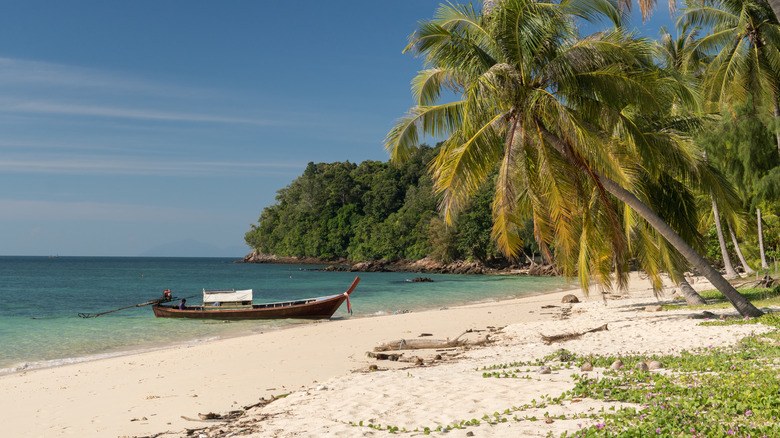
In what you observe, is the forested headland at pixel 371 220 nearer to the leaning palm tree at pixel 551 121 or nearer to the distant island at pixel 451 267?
the distant island at pixel 451 267

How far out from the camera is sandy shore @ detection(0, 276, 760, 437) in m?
6.00

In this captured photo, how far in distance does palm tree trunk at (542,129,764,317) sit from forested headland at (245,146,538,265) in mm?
43527

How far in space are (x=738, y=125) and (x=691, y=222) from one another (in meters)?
8.73

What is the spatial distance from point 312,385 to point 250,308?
47.7ft

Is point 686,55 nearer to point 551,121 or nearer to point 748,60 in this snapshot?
point 748,60

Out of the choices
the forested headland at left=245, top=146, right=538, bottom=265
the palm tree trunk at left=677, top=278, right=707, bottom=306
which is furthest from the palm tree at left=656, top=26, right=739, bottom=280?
the forested headland at left=245, top=146, right=538, bottom=265

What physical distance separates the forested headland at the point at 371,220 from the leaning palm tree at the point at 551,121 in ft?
144

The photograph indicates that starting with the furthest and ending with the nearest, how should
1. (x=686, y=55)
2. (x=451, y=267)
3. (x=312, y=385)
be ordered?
(x=451, y=267)
(x=686, y=55)
(x=312, y=385)

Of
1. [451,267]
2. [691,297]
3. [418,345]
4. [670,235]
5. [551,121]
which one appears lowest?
[418,345]

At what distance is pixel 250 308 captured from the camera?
2247cm

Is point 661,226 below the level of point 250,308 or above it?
above

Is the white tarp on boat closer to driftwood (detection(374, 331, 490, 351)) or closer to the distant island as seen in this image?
driftwood (detection(374, 331, 490, 351))

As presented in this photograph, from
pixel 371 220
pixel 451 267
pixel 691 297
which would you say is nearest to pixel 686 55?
pixel 691 297

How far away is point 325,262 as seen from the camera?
100 metres
